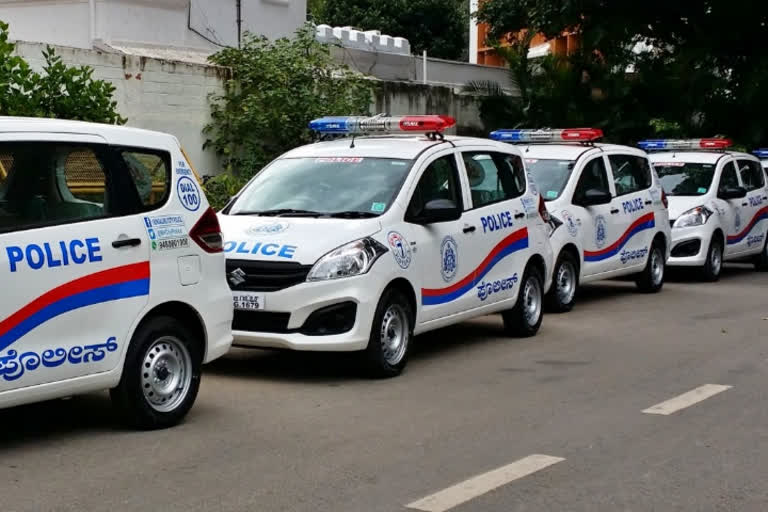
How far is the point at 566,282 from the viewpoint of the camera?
1423cm

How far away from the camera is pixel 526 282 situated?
12.0m

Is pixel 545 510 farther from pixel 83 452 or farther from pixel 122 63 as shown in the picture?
pixel 122 63

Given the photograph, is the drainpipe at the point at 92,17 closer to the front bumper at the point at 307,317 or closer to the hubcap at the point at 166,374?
the front bumper at the point at 307,317

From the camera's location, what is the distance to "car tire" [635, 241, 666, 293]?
16.1 meters

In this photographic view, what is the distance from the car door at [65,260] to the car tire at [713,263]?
1194cm

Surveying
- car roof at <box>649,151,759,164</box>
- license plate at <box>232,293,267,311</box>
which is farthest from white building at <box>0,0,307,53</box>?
license plate at <box>232,293,267,311</box>

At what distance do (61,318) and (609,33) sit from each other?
807 inches

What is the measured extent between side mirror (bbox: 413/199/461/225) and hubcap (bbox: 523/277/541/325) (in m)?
2.10

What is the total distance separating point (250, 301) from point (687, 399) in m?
3.19

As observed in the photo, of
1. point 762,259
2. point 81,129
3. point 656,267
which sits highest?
point 81,129

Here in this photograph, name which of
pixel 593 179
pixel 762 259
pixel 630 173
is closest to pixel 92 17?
pixel 593 179

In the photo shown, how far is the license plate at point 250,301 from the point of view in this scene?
9250 millimetres

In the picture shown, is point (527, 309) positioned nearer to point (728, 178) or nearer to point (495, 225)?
point (495, 225)

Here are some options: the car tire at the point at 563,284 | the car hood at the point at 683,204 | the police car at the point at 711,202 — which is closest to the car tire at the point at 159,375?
the car tire at the point at 563,284
